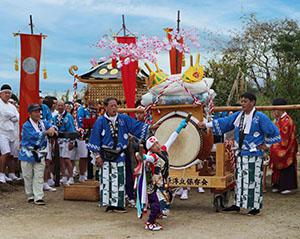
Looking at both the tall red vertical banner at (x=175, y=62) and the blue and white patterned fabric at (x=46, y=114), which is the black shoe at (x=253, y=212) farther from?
the blue and white patterned fabric at (x=46, y=114)

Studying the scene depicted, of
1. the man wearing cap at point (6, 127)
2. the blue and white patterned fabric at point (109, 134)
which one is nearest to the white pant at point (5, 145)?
the man wearing cap at point (6, 127)

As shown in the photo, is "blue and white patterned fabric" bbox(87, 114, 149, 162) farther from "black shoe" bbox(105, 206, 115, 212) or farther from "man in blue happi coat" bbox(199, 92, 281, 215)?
"man in blue happi coat" bbox(199, 92, 281, 215)

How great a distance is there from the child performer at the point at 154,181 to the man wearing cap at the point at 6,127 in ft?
12.6

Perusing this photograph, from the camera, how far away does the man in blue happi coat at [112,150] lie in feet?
22.5

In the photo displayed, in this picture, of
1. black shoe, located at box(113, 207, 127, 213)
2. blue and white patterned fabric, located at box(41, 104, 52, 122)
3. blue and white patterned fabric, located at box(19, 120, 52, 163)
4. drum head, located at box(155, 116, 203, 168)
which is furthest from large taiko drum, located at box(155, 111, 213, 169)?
blue and white patterned fabric, located at box(41, 104, 52, 122)

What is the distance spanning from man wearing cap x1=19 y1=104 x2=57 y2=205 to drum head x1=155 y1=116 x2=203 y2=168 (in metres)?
1.76

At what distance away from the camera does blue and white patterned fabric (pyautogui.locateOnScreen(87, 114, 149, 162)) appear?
22.5 ft

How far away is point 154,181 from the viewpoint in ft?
19.1

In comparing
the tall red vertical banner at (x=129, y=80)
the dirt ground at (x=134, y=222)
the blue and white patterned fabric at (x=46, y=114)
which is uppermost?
the tall red vertical banner at (x=129, y=80)

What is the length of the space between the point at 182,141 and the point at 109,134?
100 cm

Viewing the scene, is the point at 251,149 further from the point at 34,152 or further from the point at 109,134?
the point at 34,152

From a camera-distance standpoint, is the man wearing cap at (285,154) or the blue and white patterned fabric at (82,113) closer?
the man wearing cap at (285,154)

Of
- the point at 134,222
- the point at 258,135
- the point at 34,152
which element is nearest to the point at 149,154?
the point at 134,222

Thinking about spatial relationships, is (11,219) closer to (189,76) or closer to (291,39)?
(189,76)
